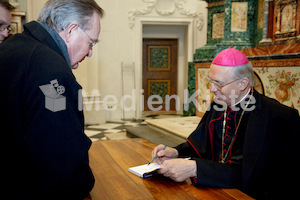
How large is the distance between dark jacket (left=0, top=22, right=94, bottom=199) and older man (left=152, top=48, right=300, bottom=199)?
633 mm

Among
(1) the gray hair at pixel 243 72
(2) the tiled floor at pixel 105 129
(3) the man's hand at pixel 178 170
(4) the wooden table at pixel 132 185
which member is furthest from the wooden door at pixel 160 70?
(3) the man's hand at pixel 178 170

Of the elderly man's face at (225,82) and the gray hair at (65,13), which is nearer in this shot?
the gray hair at (65,13)

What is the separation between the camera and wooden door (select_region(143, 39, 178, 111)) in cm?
885

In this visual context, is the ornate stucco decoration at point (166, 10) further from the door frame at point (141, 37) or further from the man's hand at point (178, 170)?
the man's hand at point (178, 170)

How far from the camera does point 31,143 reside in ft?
3.20

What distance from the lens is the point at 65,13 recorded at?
126 centimetres

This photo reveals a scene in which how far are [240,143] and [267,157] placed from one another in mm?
237

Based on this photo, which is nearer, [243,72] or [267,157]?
[267,157]

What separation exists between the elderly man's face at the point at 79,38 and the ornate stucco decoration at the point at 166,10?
6.56m

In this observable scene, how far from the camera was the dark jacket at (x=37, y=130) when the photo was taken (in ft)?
3.23

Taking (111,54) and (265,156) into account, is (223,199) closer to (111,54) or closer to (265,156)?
(265,156)

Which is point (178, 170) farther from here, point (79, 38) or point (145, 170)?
point (79, 38)

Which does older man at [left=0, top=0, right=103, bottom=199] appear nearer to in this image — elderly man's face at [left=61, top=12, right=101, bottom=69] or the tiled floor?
elderly man's face at [left=61, top=12, right=101, bottom=69]

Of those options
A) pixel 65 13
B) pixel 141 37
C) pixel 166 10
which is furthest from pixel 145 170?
pixel 166 10
